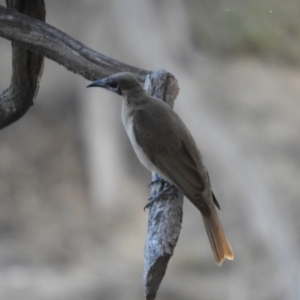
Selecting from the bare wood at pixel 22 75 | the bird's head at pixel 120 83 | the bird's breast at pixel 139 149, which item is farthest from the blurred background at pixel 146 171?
the bird's head at pixel 120 83

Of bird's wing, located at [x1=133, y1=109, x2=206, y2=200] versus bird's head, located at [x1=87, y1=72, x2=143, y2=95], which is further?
bird's head, located at [x1=87, y1=72, x2=143, y2=95]

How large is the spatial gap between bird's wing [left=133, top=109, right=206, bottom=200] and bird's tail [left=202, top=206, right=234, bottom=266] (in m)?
0.09

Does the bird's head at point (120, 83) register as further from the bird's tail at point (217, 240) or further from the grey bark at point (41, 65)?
the bird's tail at point (217, 240)

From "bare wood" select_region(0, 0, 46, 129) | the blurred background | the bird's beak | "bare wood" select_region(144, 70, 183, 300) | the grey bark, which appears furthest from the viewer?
the blurred background

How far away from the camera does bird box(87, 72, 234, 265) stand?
4.91ft

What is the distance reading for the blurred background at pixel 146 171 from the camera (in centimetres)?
340

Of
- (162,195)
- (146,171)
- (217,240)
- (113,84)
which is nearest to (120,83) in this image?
(113,84)

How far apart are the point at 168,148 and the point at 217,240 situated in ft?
0.98

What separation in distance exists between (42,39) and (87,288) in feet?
6.62

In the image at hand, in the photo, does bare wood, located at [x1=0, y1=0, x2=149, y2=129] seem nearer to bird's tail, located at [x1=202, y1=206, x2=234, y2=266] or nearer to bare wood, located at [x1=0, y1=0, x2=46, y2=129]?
bare wood, located at [x1=0, y1=0, x2=46, y2=129]

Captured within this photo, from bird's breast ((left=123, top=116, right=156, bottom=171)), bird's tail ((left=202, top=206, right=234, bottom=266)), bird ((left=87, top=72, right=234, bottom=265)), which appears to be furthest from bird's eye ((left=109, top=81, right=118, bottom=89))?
bird's tail ((left=202, top=206, right=234, bottom=266))

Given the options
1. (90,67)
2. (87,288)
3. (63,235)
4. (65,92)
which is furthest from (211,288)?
(90,67)

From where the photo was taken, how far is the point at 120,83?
167 cm

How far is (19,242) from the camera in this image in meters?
3.59
